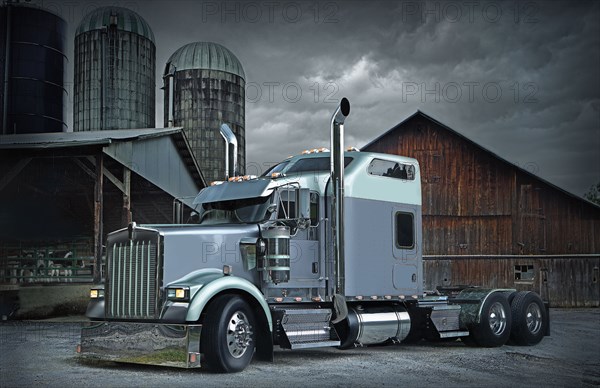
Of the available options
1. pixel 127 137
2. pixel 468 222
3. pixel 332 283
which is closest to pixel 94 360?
pixel 332 283

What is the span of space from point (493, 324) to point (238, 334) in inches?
273

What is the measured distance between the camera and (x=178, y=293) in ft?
35.0

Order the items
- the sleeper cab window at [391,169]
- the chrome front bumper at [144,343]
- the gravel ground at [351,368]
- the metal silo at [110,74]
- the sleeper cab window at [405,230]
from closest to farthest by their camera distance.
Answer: the gravel ground at [351,368], the chrome front bumper at [144,343], the sleeper cab window at [391,169], the sleeper cab window at [405,230], the metal silo at [110,74]

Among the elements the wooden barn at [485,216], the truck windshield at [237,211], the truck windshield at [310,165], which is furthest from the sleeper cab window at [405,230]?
the wooden barn at [485,216]

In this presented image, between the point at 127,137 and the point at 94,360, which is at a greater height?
the point at 127,137

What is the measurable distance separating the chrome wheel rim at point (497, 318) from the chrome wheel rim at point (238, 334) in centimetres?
654

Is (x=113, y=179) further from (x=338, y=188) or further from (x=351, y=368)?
(x=351, y=368)

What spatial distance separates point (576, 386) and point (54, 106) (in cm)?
3214

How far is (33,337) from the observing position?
16.9m

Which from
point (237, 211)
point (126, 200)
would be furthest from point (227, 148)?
point (126, 200)

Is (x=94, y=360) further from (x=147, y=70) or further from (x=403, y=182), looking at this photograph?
(x=147, y=70)

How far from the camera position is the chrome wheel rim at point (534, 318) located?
1642 cm

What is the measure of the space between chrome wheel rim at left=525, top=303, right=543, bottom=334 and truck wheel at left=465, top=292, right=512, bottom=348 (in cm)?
59

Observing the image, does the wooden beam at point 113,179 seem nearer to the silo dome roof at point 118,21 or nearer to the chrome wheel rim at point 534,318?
the chrome wheel rim at point 534,318
